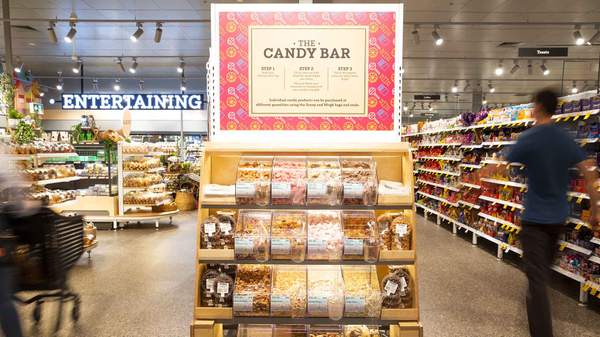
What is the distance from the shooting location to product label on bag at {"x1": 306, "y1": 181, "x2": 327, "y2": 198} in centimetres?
253

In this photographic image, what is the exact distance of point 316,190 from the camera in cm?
253

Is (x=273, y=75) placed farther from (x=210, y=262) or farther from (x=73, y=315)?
(x=73, y=315)

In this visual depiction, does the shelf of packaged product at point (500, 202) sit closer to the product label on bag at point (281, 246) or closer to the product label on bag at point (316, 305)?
the product label on bag at point (316, 305)

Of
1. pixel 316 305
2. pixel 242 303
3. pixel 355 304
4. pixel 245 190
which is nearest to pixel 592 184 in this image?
pixel 355 304

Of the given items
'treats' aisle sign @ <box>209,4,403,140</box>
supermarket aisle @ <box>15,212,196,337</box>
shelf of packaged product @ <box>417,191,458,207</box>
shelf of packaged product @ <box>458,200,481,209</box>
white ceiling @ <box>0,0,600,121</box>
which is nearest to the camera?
'treats' aisle sign @ <box>209,4,403,140</box>

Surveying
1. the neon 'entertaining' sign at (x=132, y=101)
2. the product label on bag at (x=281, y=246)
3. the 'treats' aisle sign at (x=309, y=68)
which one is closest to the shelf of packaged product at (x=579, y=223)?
the 'treats' aisle sign at (x=309, y=68)

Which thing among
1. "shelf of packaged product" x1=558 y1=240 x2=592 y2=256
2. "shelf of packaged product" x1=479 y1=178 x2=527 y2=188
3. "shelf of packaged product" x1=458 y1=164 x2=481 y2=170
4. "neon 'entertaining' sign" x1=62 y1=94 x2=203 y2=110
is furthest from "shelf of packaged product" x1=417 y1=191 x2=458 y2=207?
"neon 'entertaining' sign" x1=62 y1=94 x2=203 y2=110

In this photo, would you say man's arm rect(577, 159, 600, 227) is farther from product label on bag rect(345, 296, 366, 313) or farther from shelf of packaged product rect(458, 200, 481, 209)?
shelf of packaged product rect(458, 200, 481, 209)

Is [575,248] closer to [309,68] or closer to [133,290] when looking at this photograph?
[309,68]

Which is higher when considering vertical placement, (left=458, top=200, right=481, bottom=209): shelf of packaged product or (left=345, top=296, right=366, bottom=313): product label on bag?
(left=345, top=296, right=366, bottom=313): product label on bag

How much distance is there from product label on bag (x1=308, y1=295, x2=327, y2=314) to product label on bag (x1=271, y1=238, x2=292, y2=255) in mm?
321

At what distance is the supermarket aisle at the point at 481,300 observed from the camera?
381 cm

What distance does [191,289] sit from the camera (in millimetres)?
4871

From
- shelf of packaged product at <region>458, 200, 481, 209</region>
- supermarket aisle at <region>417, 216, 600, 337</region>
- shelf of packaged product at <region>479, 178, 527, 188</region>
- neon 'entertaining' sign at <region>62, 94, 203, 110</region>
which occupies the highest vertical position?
neon 'entertaining' sign at <region>62, 94, 203, 110</region>
